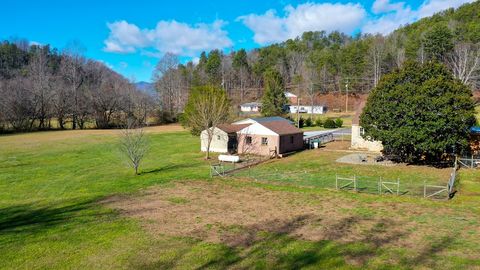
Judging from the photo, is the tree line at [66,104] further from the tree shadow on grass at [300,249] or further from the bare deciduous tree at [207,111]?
the tree shadow on grass at [300,249]

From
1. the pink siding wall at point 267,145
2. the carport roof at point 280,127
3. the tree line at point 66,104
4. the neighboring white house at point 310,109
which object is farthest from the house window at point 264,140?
the neighboring white house at point 310,109

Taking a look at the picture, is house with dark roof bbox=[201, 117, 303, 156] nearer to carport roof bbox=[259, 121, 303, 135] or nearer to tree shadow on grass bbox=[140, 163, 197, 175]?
carport roof bbox=[259, 121, 303, 135]

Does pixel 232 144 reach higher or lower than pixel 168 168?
higher

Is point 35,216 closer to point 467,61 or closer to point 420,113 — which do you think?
point 420,113

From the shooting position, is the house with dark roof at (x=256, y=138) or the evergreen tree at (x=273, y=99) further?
the evergreen tree at (x=273, y=99)

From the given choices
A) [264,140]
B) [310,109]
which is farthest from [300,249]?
[310,109]
